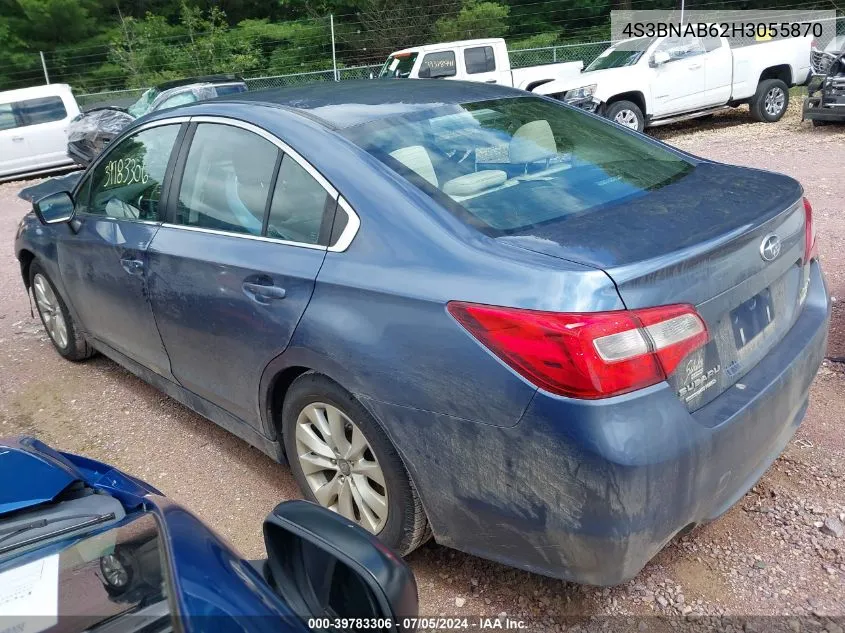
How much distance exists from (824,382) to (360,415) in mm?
2531

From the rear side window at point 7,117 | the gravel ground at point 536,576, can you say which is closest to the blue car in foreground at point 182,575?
the gravel ground at point 536,576

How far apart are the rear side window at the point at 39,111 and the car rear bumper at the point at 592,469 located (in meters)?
14.8

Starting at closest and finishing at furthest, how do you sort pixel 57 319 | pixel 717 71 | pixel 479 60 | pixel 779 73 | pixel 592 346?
pixel 592 346 < pixel 57 319 < pixel 717 71 < pixel 779 73 < pixel 479 60

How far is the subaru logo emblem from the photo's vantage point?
7.56 feet

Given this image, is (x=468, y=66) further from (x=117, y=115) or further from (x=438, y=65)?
(x=117, y=115)

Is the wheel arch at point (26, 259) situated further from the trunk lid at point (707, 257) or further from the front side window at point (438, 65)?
the front side window at point (438, 65)

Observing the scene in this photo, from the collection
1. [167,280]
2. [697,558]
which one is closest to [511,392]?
[697,558]

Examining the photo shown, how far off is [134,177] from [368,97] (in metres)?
1.37

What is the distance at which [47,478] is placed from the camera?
1959mm

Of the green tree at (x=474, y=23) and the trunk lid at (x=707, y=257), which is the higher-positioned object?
the green tree at (x=474, y=23)

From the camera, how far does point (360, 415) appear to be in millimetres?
2439

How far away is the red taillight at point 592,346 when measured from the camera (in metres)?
1.91

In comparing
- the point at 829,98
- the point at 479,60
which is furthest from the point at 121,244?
the point at 479,60

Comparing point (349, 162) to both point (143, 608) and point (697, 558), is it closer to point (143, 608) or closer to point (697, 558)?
point (143, 608)
